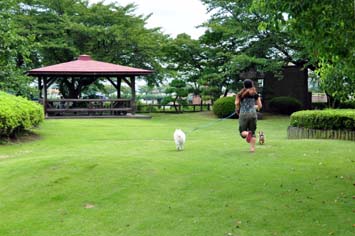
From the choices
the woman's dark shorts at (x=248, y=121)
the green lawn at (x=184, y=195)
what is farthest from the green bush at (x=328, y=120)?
the woman's dark shorts at (x=248, y=121)

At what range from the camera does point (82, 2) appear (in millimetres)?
31047

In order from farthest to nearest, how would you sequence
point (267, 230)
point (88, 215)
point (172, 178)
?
1. point (172, 178)
2. point (88, 215)
3. point (267, 230)

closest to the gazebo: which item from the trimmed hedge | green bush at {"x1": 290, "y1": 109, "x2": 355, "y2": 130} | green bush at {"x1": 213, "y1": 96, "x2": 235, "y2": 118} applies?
green bush at {"x1": 213, "y1": 96, "x2": 235, "y2": 118}

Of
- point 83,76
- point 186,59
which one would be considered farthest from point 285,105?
point 83,76

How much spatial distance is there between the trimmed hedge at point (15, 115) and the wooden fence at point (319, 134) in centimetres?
770

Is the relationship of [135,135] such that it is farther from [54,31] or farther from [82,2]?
[82,2]

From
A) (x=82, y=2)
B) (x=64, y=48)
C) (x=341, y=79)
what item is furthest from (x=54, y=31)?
(x=341, y=79)

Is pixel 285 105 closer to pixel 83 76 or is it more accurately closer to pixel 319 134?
pixel 83 76

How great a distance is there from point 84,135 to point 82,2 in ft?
60.8

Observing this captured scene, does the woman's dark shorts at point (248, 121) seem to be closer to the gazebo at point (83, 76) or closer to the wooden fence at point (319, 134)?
the wooden fence at point (319, 134)

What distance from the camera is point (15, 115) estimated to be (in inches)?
490

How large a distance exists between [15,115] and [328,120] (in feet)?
27.4

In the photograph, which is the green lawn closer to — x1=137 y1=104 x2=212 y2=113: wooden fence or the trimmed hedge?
the trimmed hedge

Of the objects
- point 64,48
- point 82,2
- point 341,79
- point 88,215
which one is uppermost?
point 82,2
